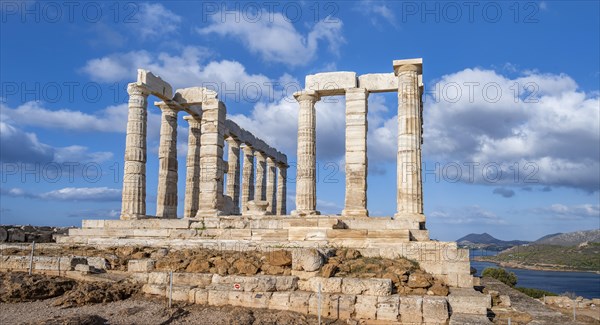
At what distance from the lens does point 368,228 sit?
62.4ft

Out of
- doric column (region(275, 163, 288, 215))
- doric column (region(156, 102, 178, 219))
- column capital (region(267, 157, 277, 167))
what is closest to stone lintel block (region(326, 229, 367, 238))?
doric column (region(156, 102, 178, 219))

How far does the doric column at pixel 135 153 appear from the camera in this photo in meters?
25.3

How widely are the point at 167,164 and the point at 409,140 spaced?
14.8m

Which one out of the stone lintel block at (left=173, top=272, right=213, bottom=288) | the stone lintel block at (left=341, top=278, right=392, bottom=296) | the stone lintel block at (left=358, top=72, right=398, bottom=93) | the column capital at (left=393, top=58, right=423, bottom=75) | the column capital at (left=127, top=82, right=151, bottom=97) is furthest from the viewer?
the column capital at (left=127, top=82, right=151, bottom=97)

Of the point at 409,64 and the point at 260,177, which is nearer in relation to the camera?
the point at 409,64

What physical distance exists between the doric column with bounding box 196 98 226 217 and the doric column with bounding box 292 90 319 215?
4516mm

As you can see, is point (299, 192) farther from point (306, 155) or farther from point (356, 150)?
point (356, 150)

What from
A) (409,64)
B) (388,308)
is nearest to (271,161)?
(409,64)

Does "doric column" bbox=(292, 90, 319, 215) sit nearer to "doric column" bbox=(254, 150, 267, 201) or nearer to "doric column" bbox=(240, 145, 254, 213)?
"doric column" bbox=(240, 145, 254, 213)

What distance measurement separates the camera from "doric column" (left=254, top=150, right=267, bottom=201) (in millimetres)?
40344

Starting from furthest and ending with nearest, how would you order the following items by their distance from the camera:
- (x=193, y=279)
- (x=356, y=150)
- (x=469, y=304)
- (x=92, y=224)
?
(x=92, y=224)
(x=356, y=150)
(x=193, y=279)
(x=469, y=304)

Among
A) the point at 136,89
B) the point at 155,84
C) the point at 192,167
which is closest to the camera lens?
the point at 136,89

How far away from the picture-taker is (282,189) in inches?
1688

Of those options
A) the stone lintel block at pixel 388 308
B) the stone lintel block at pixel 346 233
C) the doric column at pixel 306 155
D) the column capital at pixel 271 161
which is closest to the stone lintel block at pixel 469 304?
the stone lintel block at pixel 388 308
